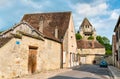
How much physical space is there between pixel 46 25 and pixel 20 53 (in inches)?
752

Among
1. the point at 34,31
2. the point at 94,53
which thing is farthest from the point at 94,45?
the point at 34,31

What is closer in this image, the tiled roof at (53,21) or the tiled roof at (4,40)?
the tiled roof at (4,40)

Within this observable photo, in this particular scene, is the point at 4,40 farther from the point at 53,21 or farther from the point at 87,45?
the point at 87,45

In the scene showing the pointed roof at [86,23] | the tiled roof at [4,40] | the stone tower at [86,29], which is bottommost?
the tiled roof at [4,40]

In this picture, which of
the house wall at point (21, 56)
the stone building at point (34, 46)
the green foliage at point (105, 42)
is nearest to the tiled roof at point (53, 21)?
the stone building at point (34, 46)

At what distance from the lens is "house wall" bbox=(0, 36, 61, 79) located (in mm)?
15977

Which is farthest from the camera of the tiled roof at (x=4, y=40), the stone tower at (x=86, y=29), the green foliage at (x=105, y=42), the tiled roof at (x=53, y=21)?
the green foliage at (x=105, y=42)

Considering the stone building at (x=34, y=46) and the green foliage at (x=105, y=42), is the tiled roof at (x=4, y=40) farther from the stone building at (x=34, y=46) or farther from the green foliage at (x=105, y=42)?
the green foliage at (x=105, y=42)

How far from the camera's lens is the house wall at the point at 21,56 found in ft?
52.4

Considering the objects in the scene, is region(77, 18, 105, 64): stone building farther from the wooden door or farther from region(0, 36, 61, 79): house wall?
the wooden door

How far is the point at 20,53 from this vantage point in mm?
18141

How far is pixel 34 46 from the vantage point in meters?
21.1

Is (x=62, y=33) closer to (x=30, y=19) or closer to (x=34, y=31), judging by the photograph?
(x=30, y=19)

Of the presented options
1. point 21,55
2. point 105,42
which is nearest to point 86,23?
point 105,42
